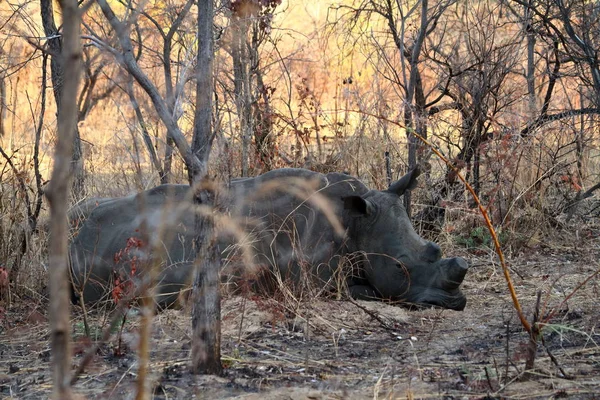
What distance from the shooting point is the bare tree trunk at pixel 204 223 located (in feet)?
11.6

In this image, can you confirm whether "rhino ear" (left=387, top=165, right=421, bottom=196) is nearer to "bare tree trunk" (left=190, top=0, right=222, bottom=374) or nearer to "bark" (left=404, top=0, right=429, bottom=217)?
"bark" (left=404, top=0, right=429, bottom=217)

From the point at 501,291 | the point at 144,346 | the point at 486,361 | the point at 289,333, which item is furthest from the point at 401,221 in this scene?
the point at 144,346

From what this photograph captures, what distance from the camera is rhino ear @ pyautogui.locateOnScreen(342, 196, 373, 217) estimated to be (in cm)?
599

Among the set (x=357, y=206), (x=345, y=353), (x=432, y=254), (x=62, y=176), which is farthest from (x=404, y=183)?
(x=62, y=176)

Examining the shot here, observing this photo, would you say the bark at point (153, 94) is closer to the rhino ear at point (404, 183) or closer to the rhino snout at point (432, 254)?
the rhino snout at point (432, 254)

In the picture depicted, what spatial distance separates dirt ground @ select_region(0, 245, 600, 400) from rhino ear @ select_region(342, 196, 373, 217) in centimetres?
74

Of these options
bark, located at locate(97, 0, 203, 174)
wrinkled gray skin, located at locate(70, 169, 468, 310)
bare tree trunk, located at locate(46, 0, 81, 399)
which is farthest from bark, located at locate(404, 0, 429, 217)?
bare tree trunk, located at locate(46, 0, 81, 399)

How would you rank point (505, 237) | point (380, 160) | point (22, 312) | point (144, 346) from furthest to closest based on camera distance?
point (380, 160), point (505, 237), point (22, 312), point (144, 346)

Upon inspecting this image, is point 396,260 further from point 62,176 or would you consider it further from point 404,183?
point 62,176

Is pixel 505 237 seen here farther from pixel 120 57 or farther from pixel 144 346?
pixel 144 346

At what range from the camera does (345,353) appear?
444 cm

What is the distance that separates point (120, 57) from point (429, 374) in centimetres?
202

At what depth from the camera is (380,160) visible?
8500 millimetres

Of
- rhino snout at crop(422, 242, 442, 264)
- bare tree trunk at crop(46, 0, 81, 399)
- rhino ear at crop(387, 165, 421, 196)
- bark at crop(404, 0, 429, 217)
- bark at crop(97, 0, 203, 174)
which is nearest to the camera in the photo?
bare tree trunk at crop(46, 0, 81, 399)
